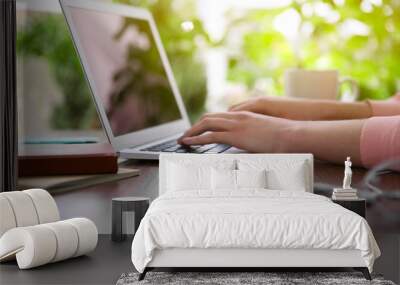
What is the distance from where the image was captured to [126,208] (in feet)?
12.5

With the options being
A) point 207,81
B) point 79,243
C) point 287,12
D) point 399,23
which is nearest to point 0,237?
point 79,243

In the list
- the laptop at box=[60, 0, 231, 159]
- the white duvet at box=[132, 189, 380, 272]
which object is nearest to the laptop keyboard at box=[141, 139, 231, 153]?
the laptop at box=[60, 0, 231, 159]

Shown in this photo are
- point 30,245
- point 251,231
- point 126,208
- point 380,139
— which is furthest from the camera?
point 126,208

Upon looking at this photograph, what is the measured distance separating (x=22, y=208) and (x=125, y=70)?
0.87m

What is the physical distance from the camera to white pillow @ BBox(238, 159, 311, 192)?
375cm

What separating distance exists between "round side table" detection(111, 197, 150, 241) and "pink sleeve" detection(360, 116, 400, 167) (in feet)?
3.57

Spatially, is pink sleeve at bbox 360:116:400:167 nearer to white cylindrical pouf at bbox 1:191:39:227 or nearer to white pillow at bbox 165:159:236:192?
white pillow at bbox 165:159:236:192

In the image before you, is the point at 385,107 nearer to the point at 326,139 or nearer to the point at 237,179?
the point at 326,139

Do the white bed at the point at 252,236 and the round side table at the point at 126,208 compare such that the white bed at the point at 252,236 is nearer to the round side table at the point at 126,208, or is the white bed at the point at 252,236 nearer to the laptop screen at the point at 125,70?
the round side table at the point at 126,208

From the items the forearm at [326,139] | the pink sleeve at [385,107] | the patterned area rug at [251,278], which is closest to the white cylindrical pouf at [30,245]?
the patterned area rug at [251,278]

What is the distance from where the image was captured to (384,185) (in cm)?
388

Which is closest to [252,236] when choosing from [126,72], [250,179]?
[250,179]

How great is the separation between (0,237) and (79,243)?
1.13 ft

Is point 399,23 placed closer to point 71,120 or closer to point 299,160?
point 299,160
